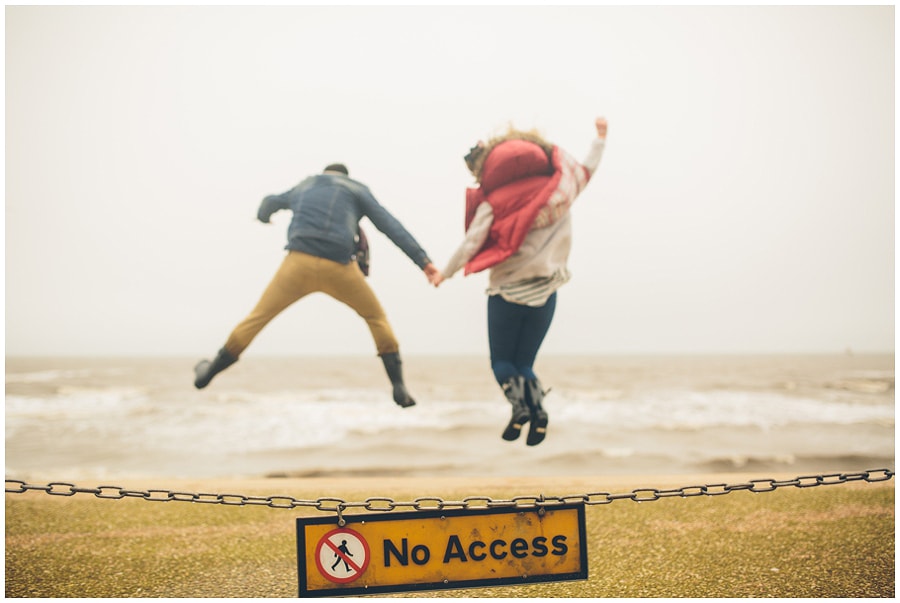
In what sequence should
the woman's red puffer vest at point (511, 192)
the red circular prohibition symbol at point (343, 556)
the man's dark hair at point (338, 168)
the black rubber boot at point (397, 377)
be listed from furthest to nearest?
the man's dark hair at point (338, 168) < the black rubber boot at point (397, 377) < the woman's red puffer vest at point (511, 192) < the red circular prohibition symbol at point (343, 556)

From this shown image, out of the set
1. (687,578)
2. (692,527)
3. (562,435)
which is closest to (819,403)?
(562,435)

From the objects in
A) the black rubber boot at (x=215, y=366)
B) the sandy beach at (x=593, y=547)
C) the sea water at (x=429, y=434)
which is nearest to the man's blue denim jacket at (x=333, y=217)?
the black rubber boot at (x=215, y=366)

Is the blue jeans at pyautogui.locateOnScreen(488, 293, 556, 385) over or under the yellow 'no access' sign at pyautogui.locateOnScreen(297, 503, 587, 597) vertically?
over

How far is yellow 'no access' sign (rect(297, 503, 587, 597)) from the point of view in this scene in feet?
9.24

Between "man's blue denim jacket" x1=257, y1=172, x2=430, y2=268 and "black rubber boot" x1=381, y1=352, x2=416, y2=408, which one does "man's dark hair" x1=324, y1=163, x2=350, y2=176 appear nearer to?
"man's blue denim jacket" x1=257, y1=172, x2=430, y2=268

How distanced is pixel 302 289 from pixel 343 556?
1.24 m

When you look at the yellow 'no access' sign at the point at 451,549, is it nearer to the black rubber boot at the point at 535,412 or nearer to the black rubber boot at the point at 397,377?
the black rubber boot at the point at 535,412

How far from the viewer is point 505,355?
304 centimetres

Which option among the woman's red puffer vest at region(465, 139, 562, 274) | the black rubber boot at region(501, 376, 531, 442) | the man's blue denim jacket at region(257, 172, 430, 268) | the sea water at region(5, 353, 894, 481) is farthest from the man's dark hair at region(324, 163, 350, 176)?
the sea water at region(5, 353, 894, 481)

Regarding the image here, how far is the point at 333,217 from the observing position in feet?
10.1

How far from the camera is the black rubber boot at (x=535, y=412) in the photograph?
2.84m

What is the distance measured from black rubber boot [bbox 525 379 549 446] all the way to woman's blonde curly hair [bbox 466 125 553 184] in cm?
105

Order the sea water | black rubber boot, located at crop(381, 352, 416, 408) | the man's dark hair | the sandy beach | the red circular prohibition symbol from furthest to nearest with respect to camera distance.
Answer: the sea water
the sandy beach
the man's dark hair
black rubber boot, located at crop(381, 352, 416, 408)
the red circular prohibition symbol

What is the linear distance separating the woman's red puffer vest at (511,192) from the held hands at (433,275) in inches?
5.5
